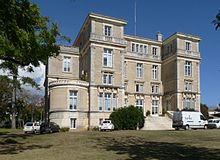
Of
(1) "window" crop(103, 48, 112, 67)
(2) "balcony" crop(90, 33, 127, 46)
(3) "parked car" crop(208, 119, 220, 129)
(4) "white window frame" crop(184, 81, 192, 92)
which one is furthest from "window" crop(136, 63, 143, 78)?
(3) "parked car" crop(208, 119, 220, 129)

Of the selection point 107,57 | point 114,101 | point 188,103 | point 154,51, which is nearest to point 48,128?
point 114,101

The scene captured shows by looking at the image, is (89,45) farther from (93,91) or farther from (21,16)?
(21,16)

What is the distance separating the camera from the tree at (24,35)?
1444 centimetres

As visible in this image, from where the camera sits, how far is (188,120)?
4119 cm

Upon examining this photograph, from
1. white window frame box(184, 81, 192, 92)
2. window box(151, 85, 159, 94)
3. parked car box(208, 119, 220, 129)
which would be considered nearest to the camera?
parked car box(208, 119, 220, 129)

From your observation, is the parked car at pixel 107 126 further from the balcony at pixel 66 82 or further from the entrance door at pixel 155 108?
the entrance door at pixel 155 108

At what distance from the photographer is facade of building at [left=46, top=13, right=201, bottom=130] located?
4497 cm

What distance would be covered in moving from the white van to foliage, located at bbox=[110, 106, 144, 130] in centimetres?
477

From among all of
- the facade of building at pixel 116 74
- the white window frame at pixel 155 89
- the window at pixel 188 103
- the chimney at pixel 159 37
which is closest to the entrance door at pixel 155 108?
the facade of building at pixel 116 74

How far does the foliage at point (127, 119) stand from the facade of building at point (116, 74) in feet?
17.8

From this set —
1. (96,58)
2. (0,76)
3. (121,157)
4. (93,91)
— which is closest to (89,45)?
(96,58)

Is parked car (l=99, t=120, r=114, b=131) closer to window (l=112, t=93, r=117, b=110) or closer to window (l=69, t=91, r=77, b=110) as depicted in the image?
window (l=69, t=91, r=77, b=110)

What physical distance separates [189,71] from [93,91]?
19.9m

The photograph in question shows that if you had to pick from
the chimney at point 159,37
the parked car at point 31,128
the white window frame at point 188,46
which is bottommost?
A: the parked car at point 31,128
